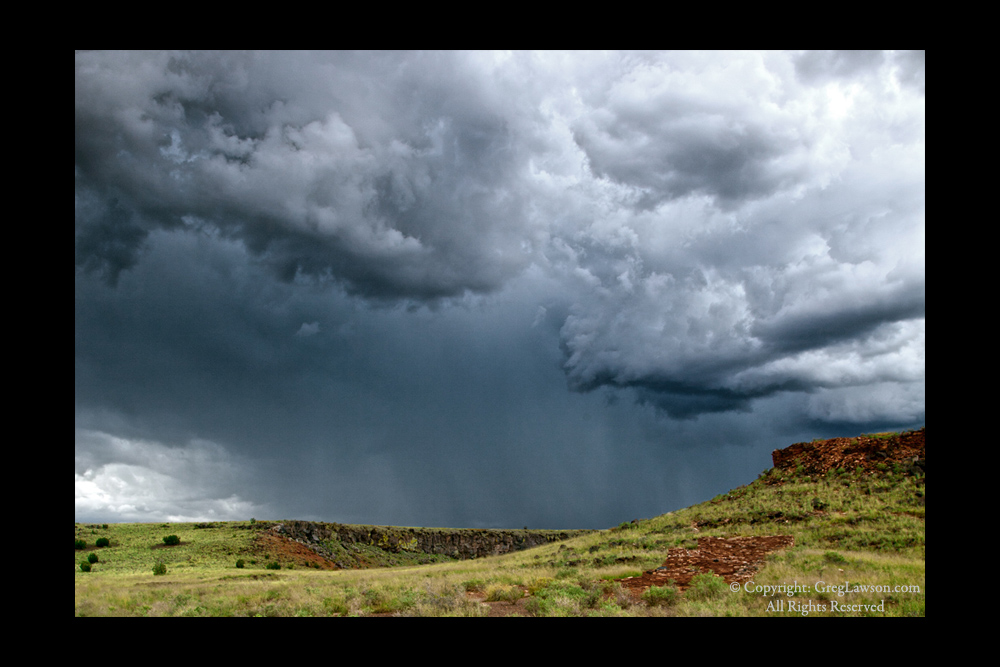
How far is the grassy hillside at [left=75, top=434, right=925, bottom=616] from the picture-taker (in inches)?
532

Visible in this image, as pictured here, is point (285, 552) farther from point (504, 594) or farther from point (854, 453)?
point (854, 453)

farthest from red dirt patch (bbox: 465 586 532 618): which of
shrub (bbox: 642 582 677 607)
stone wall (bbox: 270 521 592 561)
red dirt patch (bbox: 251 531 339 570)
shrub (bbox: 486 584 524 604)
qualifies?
stone wall (bbox: 270 521 592 561)

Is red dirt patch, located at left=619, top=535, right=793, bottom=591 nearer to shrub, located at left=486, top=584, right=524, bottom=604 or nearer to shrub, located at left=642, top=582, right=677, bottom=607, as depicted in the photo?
shrub, located at left=642, top=582, right=677, bottom=607

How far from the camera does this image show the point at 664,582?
1712 cm

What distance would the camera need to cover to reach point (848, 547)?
2170 cm

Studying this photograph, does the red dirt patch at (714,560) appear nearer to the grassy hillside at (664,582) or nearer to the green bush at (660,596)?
the grassy hillside at (664,582)

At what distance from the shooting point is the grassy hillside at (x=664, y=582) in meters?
13.5

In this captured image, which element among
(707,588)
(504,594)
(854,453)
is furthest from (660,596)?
(854,453)

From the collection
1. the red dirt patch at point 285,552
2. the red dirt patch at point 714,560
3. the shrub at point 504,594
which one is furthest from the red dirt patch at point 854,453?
the red dirt patch at point 285,552

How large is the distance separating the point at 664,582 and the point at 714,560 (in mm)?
4758
